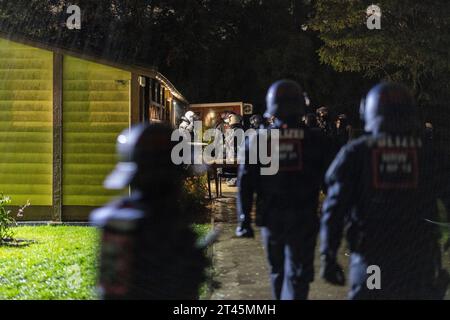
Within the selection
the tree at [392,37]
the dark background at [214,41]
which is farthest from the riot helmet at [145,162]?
the dark background at [214,41]

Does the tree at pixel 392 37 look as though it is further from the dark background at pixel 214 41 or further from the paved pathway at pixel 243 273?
the paved pathway at pixel 243 273

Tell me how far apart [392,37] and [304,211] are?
823 cm

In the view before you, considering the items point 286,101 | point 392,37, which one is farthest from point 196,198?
point 286,101

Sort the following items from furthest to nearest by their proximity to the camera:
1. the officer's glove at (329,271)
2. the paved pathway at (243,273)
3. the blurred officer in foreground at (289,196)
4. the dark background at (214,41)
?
1. the dark background at (214,41)
2. the paved pathway at (243,273)
3. the blurred officer in foreground at (289,196)
4. the officer's glove at (329,271)

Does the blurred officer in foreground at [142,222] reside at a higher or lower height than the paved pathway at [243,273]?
higher

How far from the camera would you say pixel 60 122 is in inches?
458

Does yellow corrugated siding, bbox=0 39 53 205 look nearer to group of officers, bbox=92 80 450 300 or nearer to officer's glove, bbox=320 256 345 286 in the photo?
group of officers, bbox=92 80 450 300

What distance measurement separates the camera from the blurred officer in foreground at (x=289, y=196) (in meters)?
4.58

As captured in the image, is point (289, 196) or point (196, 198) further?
point (196, 198)

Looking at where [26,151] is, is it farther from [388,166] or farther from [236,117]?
[388,166]

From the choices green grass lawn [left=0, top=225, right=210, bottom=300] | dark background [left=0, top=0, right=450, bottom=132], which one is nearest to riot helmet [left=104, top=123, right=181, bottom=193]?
green grass lawn [left=0, top=225, right=210, bottom=300]

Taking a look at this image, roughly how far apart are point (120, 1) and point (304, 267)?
1936cm

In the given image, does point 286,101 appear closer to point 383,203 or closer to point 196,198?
point 383,203

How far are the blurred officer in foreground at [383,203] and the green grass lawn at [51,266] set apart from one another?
8.78ft
